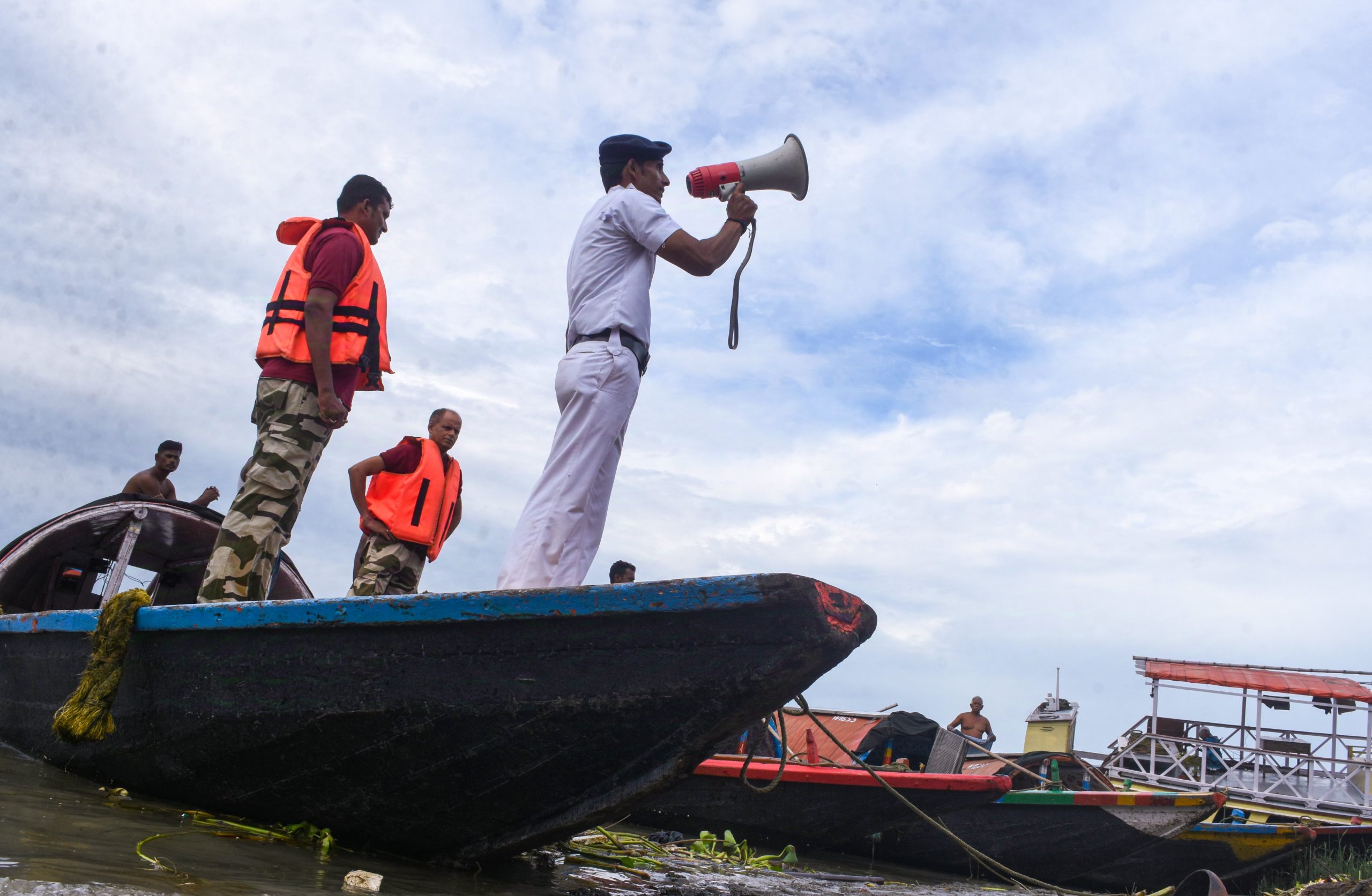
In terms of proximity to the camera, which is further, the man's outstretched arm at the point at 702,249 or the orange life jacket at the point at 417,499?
the orange life jacket at the point at 417,499

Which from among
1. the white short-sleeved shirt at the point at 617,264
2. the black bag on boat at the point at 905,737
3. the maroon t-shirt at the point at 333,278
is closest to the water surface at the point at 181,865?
the maroon t-shirt at the point at 333,278

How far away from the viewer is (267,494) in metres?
3.63

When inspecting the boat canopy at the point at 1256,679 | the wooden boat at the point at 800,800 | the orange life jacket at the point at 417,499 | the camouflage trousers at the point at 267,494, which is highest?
the boat canopy at the point at 1256,679

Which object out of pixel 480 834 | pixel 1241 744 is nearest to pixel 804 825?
pixel 480 834

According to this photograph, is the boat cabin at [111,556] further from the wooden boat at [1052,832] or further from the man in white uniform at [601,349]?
the wooden boat at [1052,832]

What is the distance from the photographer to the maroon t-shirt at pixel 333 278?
12.3 ft

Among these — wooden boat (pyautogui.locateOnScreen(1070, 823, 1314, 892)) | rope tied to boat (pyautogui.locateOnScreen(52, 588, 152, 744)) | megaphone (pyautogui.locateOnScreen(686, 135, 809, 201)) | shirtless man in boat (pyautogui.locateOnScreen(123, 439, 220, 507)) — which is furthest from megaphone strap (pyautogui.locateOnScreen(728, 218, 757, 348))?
wooden boat (pyautogui.locateOnScreen(1070, 823, 1314, 892))

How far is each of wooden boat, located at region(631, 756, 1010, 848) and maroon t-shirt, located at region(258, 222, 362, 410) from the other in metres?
4.00

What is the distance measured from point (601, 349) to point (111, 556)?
17.3ft

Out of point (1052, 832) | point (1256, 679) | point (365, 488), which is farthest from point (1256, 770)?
point (365, 488)

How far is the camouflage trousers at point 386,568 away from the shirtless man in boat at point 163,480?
2.15m

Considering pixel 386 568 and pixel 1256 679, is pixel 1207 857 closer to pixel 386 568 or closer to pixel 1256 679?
pixel 1256 679

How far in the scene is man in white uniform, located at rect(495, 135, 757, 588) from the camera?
303cm

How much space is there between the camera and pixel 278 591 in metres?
6.72
